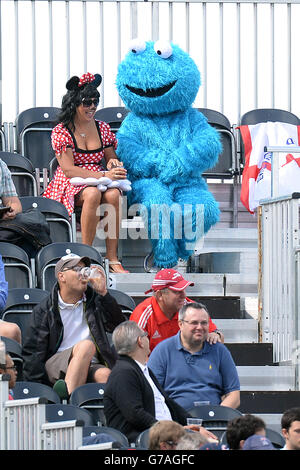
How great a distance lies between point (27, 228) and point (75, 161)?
1.17m

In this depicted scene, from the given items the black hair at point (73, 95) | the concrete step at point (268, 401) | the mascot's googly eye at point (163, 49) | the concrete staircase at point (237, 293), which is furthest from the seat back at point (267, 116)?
the concrete step at point (268, 401)

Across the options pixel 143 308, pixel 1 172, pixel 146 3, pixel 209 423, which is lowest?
pixel 209 423

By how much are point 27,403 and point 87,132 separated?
14.2 ft

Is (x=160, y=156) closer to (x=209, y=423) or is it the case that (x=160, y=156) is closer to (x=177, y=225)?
(x=177, y=225)

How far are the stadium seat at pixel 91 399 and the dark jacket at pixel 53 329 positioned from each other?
44 centimetres

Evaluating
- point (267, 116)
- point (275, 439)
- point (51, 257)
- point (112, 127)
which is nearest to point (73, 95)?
point (112, 127)

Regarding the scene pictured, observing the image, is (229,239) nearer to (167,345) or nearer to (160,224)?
(160,224)

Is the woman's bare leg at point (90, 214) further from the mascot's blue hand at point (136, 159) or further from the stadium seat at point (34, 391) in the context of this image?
the stadium seat at point (34, 391)

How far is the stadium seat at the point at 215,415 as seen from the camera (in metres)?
6.95

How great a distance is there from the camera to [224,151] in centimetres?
1112

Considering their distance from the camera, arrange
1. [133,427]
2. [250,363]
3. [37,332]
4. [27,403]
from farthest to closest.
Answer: [250,363]
[37,332]
[133,427]
[27,403]

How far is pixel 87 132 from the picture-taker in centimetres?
1001
